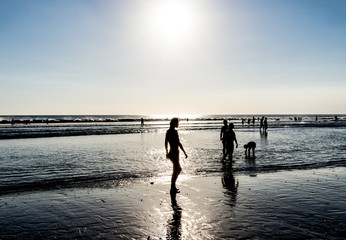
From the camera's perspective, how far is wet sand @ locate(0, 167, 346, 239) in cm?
541

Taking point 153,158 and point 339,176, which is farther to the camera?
point 153,158

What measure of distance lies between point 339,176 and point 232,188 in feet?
15.7

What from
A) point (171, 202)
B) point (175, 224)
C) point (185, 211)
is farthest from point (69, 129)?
point (175, 224)

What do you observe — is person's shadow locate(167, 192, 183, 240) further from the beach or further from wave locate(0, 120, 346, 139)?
wave locate(0, 120, 346, 139)

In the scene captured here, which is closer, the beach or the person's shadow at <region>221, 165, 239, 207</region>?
the beach

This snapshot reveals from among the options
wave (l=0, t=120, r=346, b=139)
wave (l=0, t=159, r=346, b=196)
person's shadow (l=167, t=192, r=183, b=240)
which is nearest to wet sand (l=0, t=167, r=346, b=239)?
person's shadow (l=167, t=192, r=183, b=240)

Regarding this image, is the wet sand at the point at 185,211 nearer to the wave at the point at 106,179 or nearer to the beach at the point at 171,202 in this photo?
the beach at the point at 171,202

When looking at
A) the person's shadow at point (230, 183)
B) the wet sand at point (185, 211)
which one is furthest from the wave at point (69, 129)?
the wet sand at point (185, 211)

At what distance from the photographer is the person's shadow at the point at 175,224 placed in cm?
526

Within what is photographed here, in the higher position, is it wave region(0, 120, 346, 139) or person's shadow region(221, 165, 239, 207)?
wave region(0, 120, 346, 139)

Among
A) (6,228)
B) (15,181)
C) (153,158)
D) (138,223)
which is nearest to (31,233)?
(6,228)

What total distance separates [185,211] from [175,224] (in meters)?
0.86

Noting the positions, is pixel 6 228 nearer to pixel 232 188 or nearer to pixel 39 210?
pixel 39 210

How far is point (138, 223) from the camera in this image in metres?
5.89
